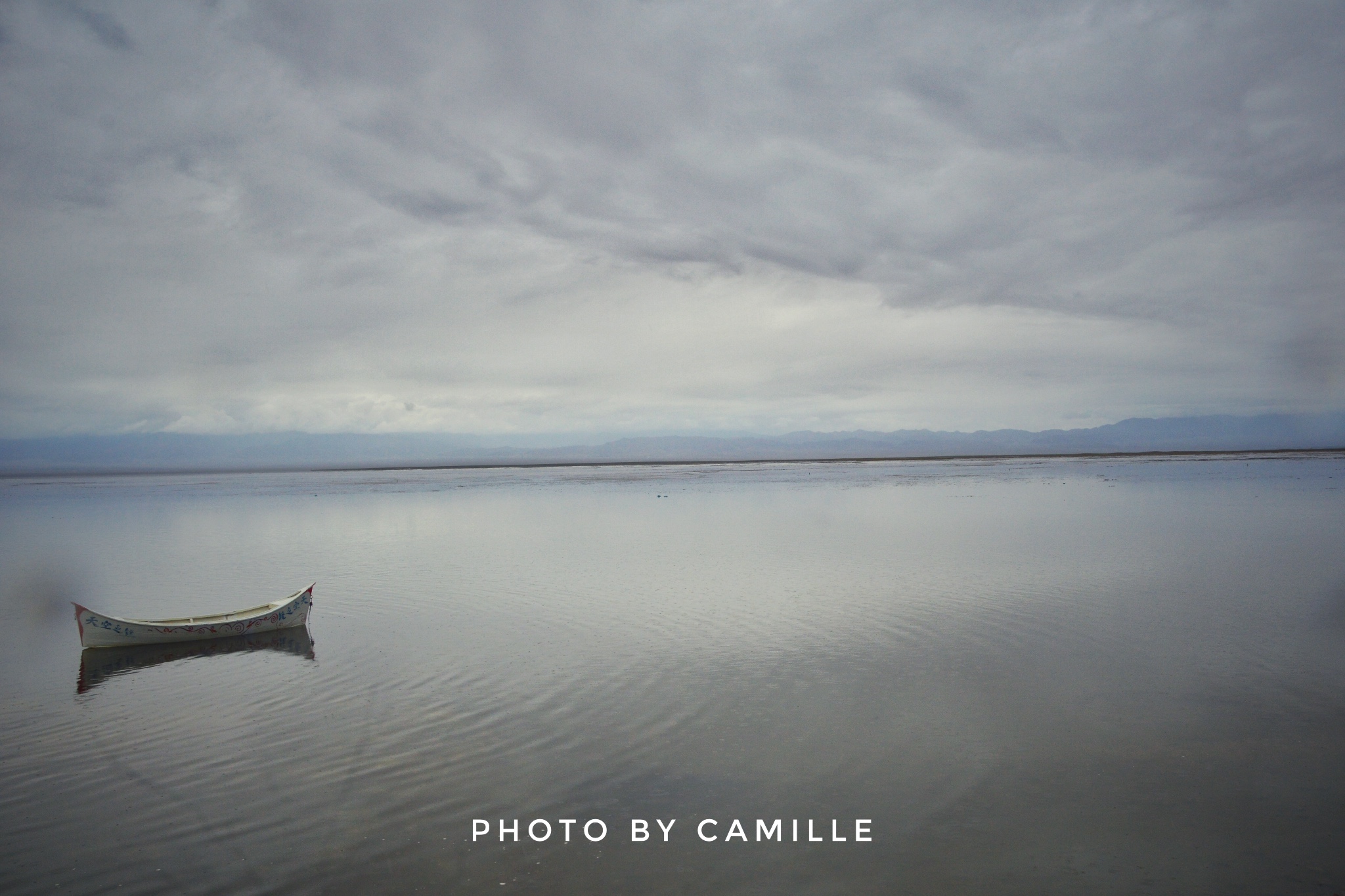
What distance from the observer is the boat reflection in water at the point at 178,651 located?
14.2m

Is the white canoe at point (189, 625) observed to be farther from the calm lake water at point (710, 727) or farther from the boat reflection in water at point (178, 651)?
the calm lake water at point (710, 727)

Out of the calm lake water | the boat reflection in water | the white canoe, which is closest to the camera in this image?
the calm lake water

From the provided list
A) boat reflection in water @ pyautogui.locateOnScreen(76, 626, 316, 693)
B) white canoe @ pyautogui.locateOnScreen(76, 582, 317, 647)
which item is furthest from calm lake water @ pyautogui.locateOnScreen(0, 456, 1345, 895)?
white canoe @ pyautogui.locateOnScreen(76, 582, 317, 647)

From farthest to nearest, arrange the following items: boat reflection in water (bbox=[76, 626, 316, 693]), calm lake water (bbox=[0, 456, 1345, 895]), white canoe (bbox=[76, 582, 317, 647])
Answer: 1. white canoe (bbox=[76, 582, 317, 647])
2. boat reflection in water (bbox=[76, 626, 316, 693])
3. calm lake water (bbox=[0, 456, 1345, 895])

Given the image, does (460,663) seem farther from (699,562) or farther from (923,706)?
(699,562)

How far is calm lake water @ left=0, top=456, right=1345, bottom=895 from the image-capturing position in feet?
22.8

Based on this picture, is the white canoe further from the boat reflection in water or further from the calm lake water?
the calm lake water

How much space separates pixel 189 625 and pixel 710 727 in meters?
11.7

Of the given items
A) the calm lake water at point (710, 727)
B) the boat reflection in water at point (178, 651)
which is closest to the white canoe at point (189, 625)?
the boat reflection in water at point (178, 651)

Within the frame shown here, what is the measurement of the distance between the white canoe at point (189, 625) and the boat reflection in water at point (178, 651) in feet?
0.40

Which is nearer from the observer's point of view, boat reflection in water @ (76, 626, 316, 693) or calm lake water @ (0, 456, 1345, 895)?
calm lake water @ (0, 456, 1345, 895)

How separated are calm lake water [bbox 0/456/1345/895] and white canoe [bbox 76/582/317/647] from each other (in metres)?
0.58

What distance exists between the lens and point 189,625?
15.6 metres

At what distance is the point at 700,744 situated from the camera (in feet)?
31.2
